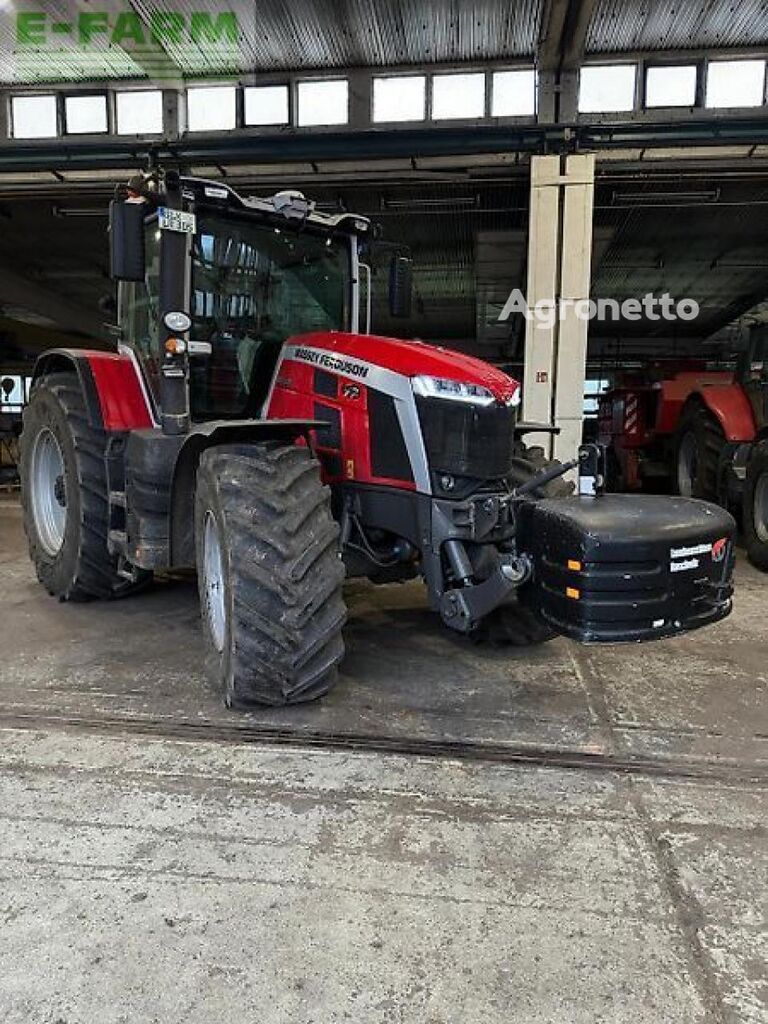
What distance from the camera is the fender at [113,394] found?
409 centimetres

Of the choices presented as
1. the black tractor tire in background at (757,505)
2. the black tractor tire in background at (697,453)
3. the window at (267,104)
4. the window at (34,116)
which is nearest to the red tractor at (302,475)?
the black tractor tire in background at (757,505)

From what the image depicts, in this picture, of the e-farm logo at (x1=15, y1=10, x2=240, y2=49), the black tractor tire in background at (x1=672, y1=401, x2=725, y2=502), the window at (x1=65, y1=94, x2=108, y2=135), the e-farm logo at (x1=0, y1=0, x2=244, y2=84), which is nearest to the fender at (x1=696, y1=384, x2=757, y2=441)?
the black tractor tire in background at (x1=672, y1=401, x2=725, y2=502)

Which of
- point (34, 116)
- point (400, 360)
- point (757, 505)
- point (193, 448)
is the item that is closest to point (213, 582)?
point (193, 448)

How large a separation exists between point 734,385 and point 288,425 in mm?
5992

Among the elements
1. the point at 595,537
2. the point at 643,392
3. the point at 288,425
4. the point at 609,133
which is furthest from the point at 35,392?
the point at 643,392

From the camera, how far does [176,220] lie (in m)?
3.39

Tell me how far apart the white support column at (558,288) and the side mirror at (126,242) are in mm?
5439

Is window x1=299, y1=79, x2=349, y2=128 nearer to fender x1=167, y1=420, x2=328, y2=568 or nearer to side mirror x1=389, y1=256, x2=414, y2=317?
side mirror x1=389, y1=256, x2=414, y2=317

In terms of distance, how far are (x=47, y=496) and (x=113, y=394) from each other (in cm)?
134

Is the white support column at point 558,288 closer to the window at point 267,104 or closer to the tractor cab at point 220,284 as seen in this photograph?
the window at point 267,104

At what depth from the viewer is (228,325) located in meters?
3.79

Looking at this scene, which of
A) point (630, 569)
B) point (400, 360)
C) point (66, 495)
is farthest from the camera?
point (66, 495)

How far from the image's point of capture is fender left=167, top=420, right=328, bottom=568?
3.12 metres

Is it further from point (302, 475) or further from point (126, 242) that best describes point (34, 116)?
point (302, 475)
